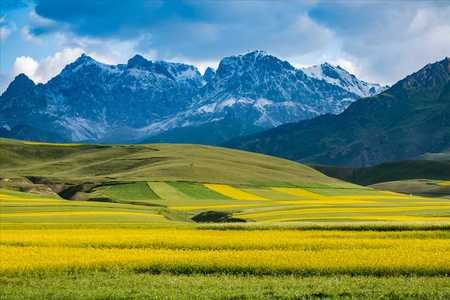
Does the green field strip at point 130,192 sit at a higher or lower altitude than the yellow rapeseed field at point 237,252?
higher

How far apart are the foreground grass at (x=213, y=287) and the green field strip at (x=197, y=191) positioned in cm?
9324

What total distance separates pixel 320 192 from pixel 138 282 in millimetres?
125890

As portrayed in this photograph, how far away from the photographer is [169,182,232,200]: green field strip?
12954cm

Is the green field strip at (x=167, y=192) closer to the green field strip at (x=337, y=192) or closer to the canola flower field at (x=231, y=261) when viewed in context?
the green field strip at (x=337, y=192)

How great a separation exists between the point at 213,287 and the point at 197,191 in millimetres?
107670

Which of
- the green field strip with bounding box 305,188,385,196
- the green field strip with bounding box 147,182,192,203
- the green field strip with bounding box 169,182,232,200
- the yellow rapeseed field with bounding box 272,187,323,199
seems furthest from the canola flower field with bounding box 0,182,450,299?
the green field strip with bounding box 305,188,385,196

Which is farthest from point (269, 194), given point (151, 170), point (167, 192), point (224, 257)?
point (224, 257)

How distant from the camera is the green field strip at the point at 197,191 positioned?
12954 cm

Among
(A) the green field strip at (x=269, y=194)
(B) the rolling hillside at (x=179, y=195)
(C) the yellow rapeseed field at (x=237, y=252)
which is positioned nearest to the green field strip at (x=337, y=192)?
(B) the rolling hillside at (x=179, y=195)

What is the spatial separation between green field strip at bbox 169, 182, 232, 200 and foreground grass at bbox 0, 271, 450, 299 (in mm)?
93240

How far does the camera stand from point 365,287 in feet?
99.0

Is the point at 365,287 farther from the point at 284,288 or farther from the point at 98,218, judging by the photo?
the point at 98,218

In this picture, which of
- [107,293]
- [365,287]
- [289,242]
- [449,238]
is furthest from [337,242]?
[107,293]

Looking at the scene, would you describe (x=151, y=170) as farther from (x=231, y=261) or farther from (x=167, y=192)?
(x=231, y=261)
